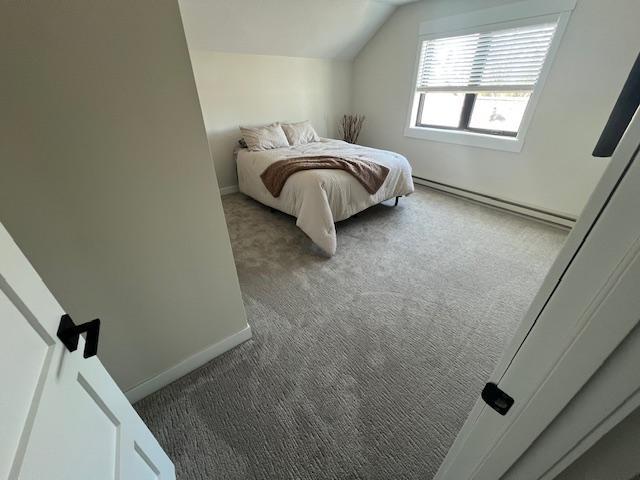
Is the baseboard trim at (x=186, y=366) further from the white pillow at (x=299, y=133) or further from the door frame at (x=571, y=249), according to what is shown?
the white pillow at (x=299, y=133)

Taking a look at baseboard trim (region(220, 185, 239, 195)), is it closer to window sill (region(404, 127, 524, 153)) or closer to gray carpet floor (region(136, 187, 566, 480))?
gray carpet floor (region(136, 187, 566, 480))

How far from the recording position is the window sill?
9.69 ft

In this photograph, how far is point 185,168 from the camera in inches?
41.2

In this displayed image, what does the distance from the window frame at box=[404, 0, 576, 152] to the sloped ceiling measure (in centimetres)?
70

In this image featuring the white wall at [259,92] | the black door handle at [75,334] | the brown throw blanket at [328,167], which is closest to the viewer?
the black door handle at [75,334]

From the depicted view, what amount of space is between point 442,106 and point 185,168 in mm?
3673

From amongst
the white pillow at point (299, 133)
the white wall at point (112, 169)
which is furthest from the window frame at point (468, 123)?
the white wall at point (112, 169)

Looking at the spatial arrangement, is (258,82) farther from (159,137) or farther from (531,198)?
(531,198)

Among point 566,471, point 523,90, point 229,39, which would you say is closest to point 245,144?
point 229,39

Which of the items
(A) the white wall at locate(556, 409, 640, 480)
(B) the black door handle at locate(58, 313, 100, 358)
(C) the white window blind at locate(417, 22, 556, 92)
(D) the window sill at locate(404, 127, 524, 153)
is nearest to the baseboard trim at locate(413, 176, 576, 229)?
(D) the window sill at locate(404, 127, 524, 153)

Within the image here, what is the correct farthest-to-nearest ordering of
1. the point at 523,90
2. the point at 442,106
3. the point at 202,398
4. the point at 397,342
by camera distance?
the point at 442,106, the point at 523,90, the point at 397,342, the point at 202,398

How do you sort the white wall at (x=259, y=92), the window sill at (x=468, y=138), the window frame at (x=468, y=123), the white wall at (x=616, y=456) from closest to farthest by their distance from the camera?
the white wall at (x=616, y=456) < the window sill at (x=468, y=138) < the window frame at (x=468, y=123) < the white wall at (x=259, y=92)

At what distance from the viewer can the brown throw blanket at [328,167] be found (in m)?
2.58

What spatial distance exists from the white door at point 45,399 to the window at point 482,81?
3.81 meters
